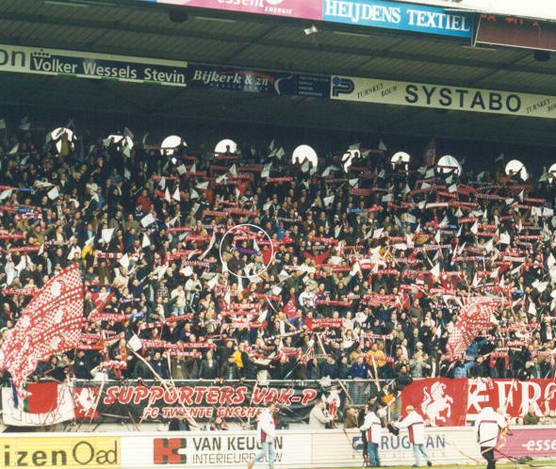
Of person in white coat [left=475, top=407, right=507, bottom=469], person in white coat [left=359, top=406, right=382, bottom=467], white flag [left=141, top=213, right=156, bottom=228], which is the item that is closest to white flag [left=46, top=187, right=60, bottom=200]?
white flag [left=141, top=213, right=156, bottom=228]

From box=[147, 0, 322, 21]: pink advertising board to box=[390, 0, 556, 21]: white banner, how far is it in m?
2.31

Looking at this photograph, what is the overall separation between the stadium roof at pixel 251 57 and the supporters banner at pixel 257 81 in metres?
0.39

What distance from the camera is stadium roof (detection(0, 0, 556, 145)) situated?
25.6 meters

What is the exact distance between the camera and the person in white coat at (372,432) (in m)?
25.0

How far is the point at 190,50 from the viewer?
27969 mm

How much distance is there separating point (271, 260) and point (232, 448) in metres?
6.93

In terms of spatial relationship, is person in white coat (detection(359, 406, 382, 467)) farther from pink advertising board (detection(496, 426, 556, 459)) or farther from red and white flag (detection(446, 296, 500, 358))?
red and white flag (detection(446, 296, 500, 358))

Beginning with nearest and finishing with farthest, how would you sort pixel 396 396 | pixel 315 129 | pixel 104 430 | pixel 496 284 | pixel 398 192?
1. pixel 104 430
2. pixel 396 396
3. pixel 496 284
4. pixel 398 192
5. pixel 315 129

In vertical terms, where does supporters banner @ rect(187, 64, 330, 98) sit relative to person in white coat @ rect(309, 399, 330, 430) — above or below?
above

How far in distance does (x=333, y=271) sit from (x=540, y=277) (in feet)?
22.7

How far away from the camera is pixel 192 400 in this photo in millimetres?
24594

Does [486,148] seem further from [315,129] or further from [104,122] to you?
[104,122]

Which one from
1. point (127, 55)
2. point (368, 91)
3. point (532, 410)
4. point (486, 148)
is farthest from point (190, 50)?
point (486, 148)

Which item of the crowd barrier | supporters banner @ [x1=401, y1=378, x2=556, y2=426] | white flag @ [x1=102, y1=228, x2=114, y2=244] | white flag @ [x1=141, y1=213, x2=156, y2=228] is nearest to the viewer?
the crowd barrier
